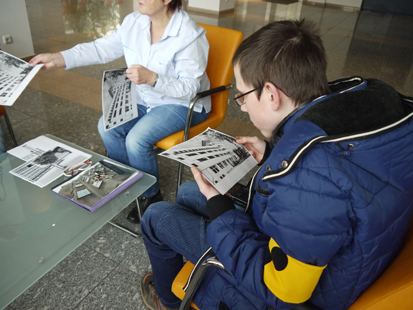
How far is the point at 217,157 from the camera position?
1.15 metres

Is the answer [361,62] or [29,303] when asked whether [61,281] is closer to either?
[29,303]

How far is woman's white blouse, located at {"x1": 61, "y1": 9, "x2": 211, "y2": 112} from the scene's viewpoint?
1.66 meters

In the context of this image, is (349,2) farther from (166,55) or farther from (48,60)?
(48,60)

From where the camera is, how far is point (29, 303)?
135 cm

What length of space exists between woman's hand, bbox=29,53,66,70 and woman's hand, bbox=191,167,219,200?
119 centimetres

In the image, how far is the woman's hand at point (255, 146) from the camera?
1.33 metres

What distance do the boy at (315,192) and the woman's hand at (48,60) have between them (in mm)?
1282

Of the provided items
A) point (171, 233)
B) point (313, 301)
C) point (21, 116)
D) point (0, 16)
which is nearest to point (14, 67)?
point (171, 233)

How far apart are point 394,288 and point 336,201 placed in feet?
0.59

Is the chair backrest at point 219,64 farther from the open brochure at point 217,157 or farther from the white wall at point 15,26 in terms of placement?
the white wall at point 15,26

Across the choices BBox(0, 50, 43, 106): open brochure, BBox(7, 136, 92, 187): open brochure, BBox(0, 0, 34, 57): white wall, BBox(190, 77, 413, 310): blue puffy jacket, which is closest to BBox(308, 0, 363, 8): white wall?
BBox(0, 0, 34, 57): white wall

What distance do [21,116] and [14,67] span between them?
1386mm

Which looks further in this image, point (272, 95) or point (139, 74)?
point (139, 74)

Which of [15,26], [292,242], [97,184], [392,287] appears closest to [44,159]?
[97,184]
